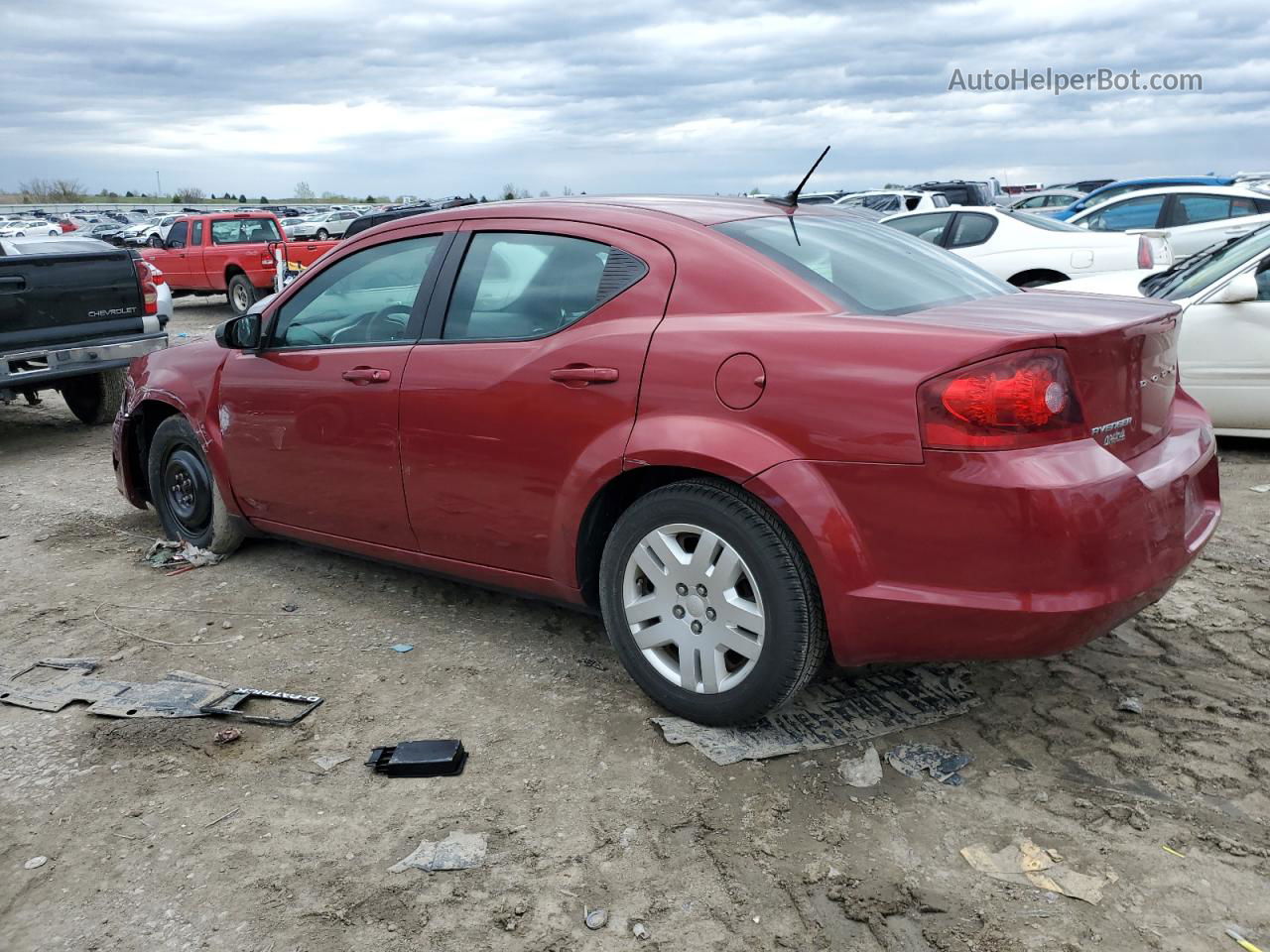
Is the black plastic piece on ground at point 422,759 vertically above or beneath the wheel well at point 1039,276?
beneath

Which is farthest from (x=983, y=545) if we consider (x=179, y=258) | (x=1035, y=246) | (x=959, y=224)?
(x=179, y=258)

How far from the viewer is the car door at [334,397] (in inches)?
163

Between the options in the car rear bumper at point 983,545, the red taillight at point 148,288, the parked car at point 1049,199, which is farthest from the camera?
the parked car at point 1049,199

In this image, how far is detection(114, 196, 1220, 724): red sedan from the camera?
9.22 ft

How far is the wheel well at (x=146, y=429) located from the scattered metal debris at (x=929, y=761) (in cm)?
380

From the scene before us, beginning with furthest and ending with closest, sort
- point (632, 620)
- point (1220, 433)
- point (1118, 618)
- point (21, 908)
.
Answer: point (1220, 433) < point (632, 620) < point (1118, 618) < point (21, 908)

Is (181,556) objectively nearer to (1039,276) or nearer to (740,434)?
(740,434)

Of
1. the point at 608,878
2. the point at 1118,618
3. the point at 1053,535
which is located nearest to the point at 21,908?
the point at 608,878

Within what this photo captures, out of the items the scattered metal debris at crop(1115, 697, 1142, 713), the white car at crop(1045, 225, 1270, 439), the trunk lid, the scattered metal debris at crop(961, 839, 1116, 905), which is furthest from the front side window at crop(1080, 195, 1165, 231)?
the scattered metal debris at crop(961, 839, 1116, 905)

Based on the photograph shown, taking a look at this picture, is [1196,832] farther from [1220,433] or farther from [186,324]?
[186,324]

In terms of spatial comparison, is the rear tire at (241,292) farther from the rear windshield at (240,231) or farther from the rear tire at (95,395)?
the rear tire at (95,395)

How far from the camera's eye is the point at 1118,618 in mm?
2936

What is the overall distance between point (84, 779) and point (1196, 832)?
3112mm

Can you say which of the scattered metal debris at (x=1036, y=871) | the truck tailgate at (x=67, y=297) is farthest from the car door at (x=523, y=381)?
the truck tailgate at (x=67, y=297)
